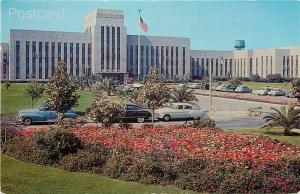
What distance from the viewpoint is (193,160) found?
10078 mm

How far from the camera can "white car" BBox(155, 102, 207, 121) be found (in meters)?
22.0

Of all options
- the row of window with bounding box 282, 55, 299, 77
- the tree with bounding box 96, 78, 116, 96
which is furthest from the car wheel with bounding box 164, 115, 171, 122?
the row of window with bounding box 282, 55, 299, 77

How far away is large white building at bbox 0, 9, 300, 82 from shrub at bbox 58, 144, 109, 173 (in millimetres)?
10394

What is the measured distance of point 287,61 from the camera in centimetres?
4866

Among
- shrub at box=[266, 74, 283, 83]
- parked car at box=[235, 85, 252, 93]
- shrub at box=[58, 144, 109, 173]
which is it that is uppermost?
shrub at box=[266, 74, 283, 83]

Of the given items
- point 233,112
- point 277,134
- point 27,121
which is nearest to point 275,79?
point 233,112

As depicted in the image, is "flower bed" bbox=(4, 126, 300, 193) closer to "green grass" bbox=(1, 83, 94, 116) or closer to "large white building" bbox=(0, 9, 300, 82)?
"large white building" bbox=(0, 9, 300, 82)

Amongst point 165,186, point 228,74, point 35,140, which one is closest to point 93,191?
point 165,186

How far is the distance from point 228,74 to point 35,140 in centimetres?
3816

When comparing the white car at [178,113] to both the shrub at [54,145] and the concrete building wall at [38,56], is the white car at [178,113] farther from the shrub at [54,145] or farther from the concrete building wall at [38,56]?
the shrub at [54,145]

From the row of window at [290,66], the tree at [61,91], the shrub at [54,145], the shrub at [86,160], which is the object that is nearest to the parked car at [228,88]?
the row of window at [290,66]

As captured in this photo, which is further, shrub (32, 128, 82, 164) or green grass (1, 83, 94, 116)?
green grass (1, 83, 94, 116)

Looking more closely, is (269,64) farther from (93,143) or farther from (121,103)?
(93,143)

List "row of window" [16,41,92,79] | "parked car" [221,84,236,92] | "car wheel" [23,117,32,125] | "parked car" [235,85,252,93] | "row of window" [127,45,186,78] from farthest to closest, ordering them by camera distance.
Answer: "parked car" [235,85,252,93], "row of window" [127,45,186,78], "parked car" [221,84,236,92], "row of window" [16,41,92,79], "car wheel" [23,117,32,125]
